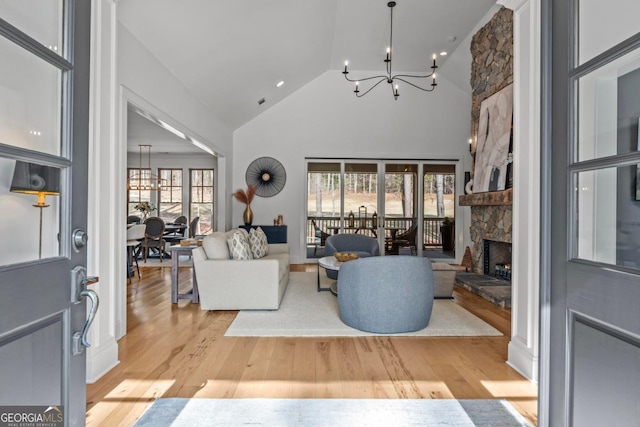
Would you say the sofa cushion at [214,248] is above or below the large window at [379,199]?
below

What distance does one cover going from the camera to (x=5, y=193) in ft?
2.99

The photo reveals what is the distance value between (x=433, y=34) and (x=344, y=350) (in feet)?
17.8

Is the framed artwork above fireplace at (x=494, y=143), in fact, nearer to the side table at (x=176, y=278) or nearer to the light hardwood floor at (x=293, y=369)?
the light hardwood floor at (x=293, y=369)

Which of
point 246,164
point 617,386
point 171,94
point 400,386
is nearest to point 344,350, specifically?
point 400,386

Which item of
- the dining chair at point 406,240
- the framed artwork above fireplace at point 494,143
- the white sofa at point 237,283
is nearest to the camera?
the white sofa at point 237,283

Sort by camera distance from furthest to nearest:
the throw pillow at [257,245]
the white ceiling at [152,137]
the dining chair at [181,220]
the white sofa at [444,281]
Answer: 1. the dining chair at [181,220]
2. the white ceiling at [152,137]
3. the throw pillow at [257,245]
4. the white sofa at [444,281]

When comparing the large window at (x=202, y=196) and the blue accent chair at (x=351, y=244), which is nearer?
the blue accent chair at (x=351, y=244)

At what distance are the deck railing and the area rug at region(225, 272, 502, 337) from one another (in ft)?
10.5

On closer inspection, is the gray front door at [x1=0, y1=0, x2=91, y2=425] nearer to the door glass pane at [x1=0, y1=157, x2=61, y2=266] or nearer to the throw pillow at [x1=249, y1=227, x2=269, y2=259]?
the door glass pane at [x1=0, y1=157, x2=61, y2=266]

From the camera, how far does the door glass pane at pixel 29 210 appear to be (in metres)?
0.91

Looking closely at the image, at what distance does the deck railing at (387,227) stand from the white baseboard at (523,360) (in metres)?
4.89

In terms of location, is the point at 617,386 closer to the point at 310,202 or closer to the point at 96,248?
the point at 96,248

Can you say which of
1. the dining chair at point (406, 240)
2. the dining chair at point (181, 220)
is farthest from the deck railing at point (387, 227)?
the dining chair at point (181, 220)

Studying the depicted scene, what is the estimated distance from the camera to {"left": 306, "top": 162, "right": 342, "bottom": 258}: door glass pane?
23.6 feet
